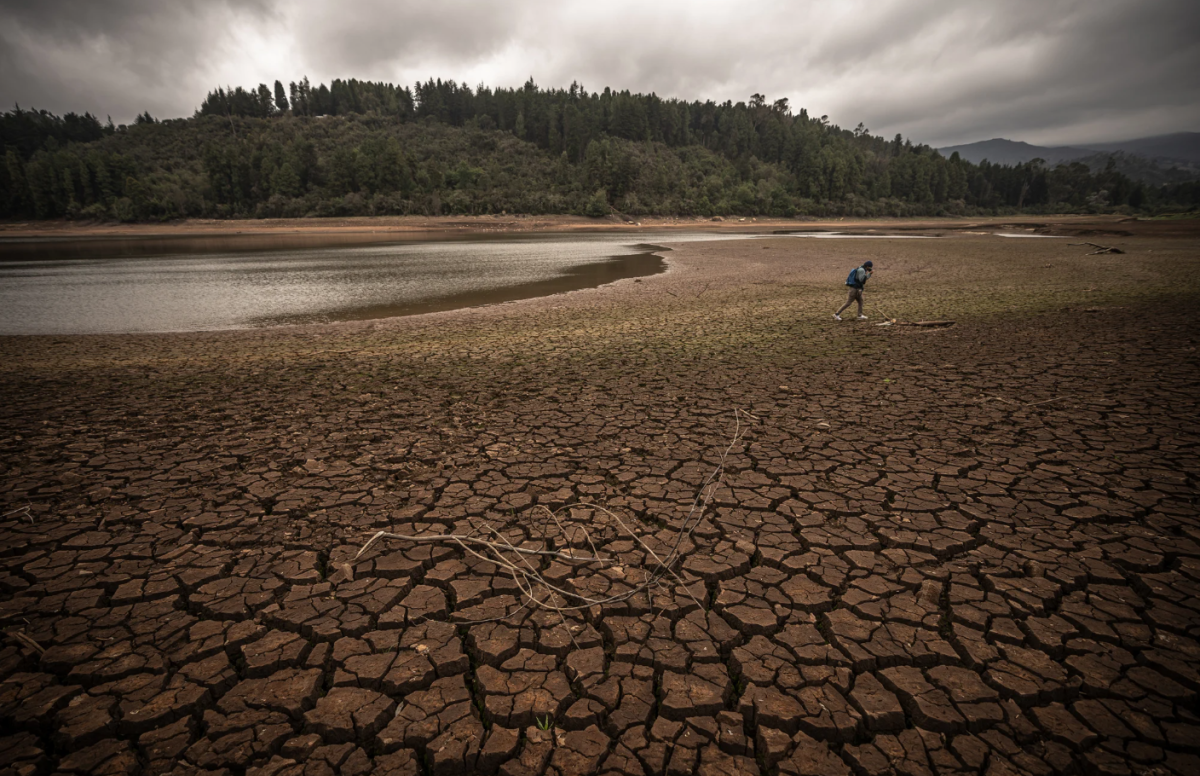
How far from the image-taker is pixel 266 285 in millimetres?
25859

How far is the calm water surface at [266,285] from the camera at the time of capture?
59.8ft

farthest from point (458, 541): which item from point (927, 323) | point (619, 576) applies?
point (927, 323)

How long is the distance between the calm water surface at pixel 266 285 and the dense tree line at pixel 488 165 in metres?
60.2

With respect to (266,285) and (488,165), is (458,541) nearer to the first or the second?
(266,285)

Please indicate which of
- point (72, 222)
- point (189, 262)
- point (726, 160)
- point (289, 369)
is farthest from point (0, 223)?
point (726, 160)

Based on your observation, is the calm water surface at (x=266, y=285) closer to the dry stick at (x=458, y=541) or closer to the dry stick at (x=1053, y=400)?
the dry stick at (x=458, y=541)

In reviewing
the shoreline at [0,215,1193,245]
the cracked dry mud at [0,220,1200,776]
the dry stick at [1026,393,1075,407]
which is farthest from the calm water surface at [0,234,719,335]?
the shoreline at [0,215,1193,245]

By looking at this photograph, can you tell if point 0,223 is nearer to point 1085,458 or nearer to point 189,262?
point 189,262

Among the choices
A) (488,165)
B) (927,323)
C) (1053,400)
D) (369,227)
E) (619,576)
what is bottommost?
(619,576)

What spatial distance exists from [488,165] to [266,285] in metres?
113

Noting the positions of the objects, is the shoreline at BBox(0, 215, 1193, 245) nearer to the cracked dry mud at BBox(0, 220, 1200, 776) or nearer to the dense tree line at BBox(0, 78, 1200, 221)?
the dense tree line at BBox(0, 78, 1200, 221)

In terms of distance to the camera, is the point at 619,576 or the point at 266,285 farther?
the point at 266,285

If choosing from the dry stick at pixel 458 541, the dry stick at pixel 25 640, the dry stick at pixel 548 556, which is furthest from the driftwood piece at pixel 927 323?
the dry stick at pixel 25 640

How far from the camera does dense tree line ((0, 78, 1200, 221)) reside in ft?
319
